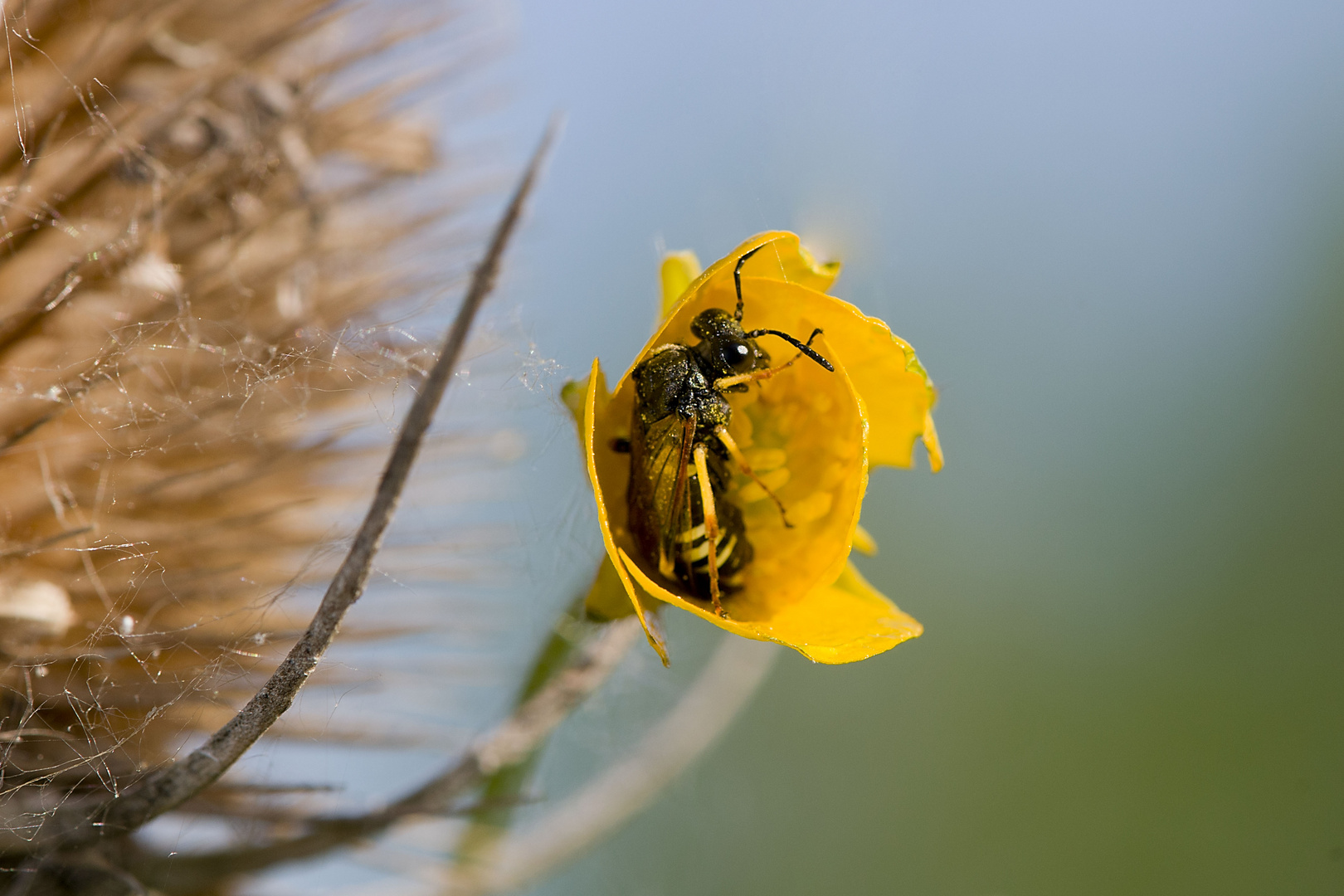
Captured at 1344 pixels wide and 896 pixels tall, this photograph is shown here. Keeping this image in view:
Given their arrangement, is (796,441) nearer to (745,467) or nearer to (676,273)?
(745,467)

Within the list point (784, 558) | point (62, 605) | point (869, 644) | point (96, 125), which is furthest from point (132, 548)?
point (869, 644)

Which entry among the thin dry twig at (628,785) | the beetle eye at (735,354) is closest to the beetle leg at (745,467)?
the beetle eye at (735,354)

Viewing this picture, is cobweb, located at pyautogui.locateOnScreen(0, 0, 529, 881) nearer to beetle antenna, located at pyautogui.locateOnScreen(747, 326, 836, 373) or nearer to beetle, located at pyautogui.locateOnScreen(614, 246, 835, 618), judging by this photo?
beetle, located at pyautogui.locateOnScreen(614, 246, 835, 618)

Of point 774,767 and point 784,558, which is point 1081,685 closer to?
point 774,767

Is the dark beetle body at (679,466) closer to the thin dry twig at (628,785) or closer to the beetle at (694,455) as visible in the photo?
the beetle at (694,455)

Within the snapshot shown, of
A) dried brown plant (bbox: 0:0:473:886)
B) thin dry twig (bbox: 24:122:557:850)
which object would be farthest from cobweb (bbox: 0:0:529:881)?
thin dry twig (bbox: 24:122:557:850)

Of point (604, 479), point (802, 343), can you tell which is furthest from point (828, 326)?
point (604, 479)
